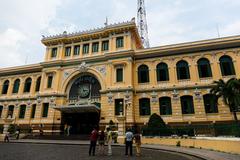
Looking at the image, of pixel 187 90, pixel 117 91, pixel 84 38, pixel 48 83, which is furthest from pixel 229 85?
pixel 48 83

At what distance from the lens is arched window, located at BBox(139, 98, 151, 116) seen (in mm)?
25844

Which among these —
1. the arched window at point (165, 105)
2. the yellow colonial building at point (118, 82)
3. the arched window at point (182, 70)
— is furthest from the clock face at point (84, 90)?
the arched window at point (182, 70)

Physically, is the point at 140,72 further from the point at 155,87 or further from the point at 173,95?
the point at 173,95

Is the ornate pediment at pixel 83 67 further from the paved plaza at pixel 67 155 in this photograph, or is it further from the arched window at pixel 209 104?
the arched window at pixel 209 104

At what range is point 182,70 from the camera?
26344 mm

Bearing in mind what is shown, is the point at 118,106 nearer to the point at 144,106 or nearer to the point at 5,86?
the point at 144,106

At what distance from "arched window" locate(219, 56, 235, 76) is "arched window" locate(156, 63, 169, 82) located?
23.6 ft

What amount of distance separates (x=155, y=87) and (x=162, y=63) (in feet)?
12.8

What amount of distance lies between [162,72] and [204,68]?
18.6ft

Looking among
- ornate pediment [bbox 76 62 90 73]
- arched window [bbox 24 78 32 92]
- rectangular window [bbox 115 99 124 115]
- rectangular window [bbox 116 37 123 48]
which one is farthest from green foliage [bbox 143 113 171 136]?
arched window [bbox 24 78 32 92]

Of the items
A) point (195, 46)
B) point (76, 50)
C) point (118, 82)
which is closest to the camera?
point (195, 46)

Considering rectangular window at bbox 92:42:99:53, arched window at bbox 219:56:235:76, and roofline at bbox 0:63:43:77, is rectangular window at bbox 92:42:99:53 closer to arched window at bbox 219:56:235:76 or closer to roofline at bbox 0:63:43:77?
roofline at bbox 0:63:43:77

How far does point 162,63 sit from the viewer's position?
2744 centimetres

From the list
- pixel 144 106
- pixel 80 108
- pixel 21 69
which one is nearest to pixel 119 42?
pixel 144 106
